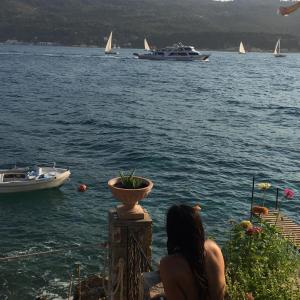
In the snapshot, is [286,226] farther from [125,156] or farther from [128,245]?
[125,156]

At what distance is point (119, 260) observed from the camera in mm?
7789

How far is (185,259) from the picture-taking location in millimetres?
4363

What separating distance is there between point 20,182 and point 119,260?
47.3 feet

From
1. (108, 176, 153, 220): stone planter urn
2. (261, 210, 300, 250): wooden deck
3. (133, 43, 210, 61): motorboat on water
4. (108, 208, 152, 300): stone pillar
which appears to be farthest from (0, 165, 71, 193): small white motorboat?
(133, 43, 210, 61): motorboat on water

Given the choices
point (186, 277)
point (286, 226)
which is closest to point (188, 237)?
point (186, 277)

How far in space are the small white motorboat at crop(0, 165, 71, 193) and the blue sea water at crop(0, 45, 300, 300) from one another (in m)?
0.39

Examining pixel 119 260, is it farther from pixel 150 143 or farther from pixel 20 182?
pixel 150 143

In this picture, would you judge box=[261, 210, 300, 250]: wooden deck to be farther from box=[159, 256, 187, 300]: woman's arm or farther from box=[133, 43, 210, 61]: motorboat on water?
box=[133, 43, 210, 61]: motorboat on water

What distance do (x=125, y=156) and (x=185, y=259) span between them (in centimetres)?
2563

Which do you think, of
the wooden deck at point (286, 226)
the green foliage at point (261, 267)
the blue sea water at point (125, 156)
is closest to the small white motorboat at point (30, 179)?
the blue sea water at point (125, 156)

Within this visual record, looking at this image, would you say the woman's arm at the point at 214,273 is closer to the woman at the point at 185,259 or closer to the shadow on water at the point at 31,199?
the woman at the point at 185,259

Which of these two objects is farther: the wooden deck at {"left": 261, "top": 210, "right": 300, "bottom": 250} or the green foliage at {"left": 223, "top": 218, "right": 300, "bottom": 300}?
the wooden deck at {"left": 261, "top": 210, "right": 300, "bottom": 250}

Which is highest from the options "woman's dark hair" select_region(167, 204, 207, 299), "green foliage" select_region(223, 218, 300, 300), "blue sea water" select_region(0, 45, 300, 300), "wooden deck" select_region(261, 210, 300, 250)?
"woman's dark hair" select_region(167, 204, 207, 299)

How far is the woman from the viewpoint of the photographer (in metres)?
4.29
